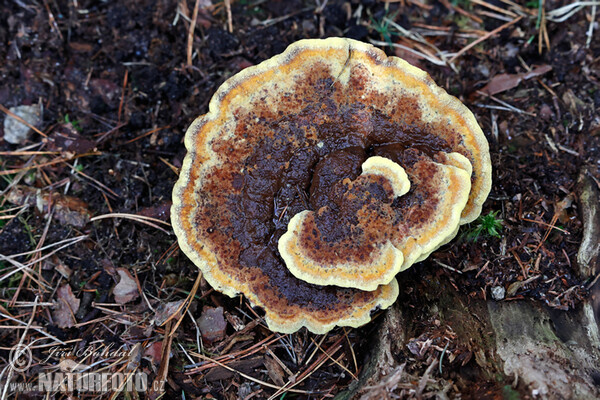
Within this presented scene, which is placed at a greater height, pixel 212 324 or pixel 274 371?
pixel 212 324

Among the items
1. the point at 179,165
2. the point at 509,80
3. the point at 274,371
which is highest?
the point at 509,80

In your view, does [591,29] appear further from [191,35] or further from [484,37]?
[191,35]

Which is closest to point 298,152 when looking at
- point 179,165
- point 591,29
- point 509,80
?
point 179,165

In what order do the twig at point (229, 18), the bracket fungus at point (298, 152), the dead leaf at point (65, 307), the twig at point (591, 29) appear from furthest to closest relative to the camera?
the twig at point (229, 18) < the twig at point (591, 29) < the dead leaf at point (65, 307) < the bracket fungus at point (298, 152)

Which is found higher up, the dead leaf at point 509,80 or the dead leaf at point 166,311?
the dead leaf at point 509,80

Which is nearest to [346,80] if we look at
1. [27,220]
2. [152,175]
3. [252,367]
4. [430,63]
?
[430,63]

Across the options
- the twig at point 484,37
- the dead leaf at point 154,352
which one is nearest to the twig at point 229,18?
the twig at point 484,37

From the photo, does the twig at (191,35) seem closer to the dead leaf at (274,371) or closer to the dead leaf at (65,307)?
the dead leaf at (65,307)
